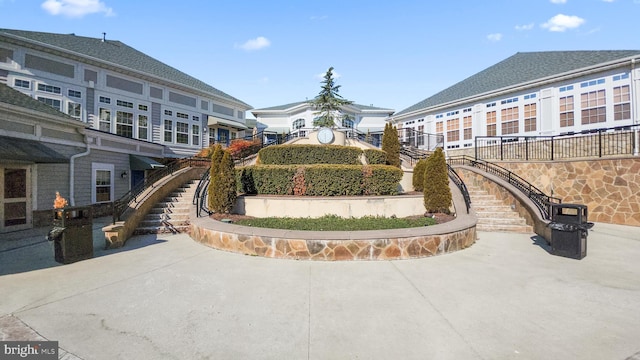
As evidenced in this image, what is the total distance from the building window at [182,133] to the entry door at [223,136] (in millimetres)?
3106

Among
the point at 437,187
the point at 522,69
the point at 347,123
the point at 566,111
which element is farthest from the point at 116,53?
the point at 566,111

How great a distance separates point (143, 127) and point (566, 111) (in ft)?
89.5

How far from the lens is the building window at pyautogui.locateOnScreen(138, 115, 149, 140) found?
61.5 feet

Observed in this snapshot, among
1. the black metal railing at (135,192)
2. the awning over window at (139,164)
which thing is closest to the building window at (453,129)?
the black metal railing at (135,192)

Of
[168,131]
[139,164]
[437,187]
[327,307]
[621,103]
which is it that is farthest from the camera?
[168,131]

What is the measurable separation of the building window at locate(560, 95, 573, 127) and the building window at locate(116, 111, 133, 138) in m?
27.5

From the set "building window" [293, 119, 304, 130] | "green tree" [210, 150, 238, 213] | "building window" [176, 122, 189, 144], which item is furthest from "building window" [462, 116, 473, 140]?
"building window" [176, 122, 189, 144]

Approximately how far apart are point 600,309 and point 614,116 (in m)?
16.1

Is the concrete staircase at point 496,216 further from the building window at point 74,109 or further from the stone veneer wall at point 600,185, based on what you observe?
the building window at point 74,109

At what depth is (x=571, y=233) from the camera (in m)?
6.82

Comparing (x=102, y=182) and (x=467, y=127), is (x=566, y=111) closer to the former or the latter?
(x=467, y=127)

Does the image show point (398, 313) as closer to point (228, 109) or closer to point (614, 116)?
point (614, 116)

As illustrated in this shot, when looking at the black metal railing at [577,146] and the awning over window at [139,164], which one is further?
the awning over window at [139,164]

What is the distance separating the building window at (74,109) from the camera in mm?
15508
